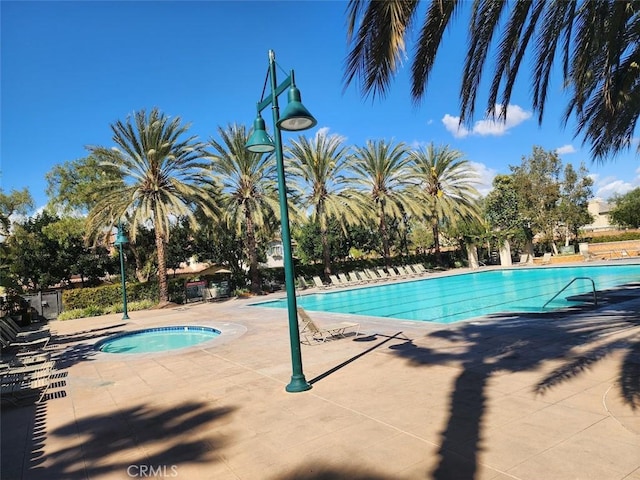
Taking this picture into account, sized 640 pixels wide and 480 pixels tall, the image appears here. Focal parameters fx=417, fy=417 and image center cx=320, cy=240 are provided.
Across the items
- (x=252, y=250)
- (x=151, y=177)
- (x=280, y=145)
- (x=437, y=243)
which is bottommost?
(x=437, y=243)

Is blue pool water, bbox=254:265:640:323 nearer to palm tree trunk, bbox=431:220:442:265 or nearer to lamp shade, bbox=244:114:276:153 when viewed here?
palm tree trunk, bbox=431:220:442:265

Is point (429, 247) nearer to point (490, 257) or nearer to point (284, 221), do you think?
point (490, 257)

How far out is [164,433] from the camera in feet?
14.9

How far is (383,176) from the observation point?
30953mm

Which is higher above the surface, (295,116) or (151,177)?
(151,177)

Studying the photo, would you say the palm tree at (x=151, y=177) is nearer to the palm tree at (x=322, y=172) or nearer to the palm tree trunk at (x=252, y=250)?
the palm tree trunk at (x=252, y=250)

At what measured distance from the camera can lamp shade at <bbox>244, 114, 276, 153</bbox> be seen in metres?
5.98

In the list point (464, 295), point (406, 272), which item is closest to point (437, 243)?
point (406, 272)

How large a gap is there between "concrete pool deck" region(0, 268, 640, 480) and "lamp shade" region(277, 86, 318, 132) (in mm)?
3580

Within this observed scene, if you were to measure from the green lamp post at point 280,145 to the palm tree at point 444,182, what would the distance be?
27143 mm

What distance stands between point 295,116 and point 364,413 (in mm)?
3646

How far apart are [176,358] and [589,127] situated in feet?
34.8

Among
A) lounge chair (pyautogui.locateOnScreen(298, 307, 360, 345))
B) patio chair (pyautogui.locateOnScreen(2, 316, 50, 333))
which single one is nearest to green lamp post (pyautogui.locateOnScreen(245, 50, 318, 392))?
lounge chair (pyautogui.locateOnScreen(298, 307, 360, 345))

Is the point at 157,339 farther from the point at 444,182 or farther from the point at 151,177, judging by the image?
the point at 444,182
